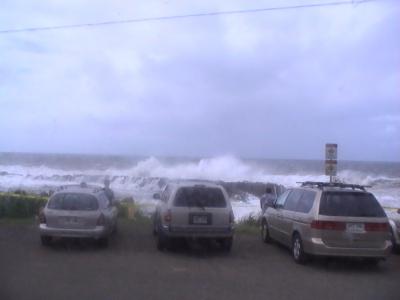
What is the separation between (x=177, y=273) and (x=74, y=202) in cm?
362

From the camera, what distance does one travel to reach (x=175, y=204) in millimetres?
11703

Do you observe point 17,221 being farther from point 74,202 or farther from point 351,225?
point 351,225

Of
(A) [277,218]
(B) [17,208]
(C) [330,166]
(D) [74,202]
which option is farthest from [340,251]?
(B) [17,208]

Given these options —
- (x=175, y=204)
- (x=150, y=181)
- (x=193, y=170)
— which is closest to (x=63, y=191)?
(x=175, y=204)

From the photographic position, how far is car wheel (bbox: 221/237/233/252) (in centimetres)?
1184

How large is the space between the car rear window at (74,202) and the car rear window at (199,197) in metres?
1.98

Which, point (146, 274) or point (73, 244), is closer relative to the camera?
point (146, 274)

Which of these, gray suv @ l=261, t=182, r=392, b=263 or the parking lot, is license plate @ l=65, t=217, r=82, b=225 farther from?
gray suv @ l=261, t=182, r=392, b=263

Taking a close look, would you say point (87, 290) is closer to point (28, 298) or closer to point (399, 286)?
point (28, 298)

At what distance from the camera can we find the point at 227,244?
472 inches

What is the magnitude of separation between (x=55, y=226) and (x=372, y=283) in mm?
6774

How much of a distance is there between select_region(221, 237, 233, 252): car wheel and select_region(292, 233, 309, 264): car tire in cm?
148

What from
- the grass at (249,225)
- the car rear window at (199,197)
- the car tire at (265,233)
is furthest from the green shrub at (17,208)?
the car tire at (265,233)

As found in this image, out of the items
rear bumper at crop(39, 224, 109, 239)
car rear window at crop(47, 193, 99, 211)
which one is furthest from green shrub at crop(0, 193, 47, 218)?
rear bumper at crop(39, 224, 109, 239)
